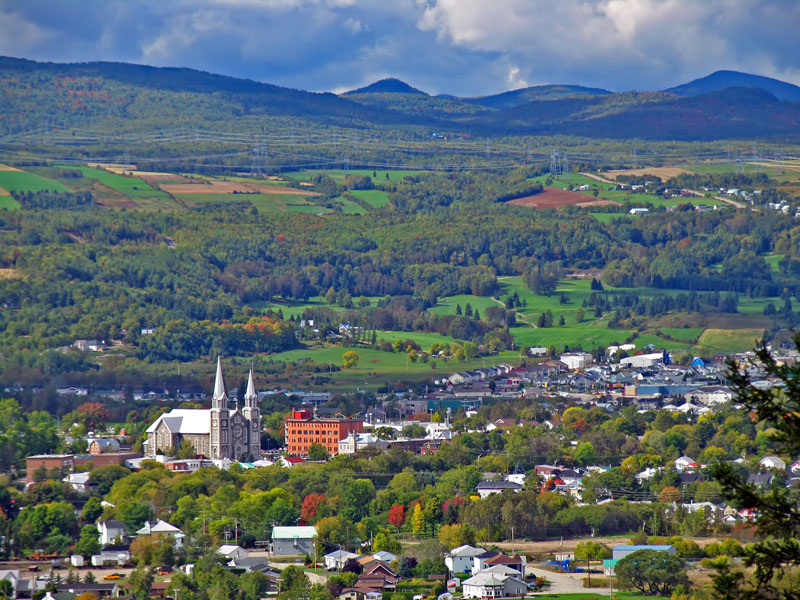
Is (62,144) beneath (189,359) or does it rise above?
above

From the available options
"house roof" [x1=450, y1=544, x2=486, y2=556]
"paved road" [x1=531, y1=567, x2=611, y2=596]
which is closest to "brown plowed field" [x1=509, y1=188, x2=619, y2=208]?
"house roof" [x1=450, y1=544, x2=486, y2=556]

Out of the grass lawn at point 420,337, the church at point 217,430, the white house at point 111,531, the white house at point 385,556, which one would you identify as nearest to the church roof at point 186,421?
the church at point 217,430

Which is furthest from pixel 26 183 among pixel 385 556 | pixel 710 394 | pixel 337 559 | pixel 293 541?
pixel 385 556

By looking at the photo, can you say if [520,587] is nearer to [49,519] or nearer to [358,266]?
[49,519]

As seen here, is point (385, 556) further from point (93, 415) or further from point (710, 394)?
point (710, 394)

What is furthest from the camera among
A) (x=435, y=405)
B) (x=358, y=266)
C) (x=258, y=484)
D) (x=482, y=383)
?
(x=358, y=266)

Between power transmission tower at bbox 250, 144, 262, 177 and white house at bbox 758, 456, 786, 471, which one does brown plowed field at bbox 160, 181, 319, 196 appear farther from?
white house at bbox 758, 456, 786, 471

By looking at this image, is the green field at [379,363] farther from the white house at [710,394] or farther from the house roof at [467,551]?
the house roof at [467,551]

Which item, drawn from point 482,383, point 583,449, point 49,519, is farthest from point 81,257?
point 49,519
